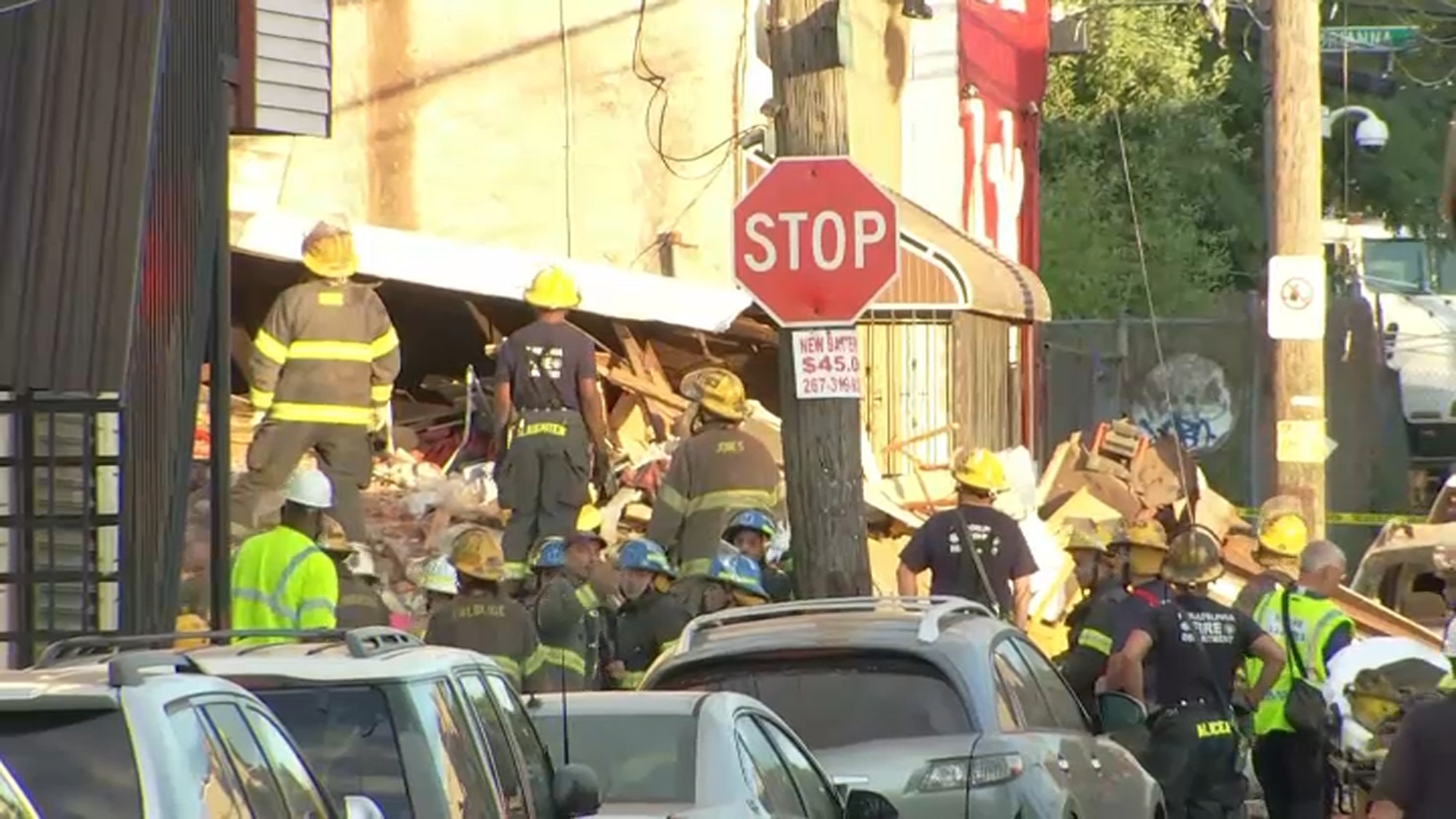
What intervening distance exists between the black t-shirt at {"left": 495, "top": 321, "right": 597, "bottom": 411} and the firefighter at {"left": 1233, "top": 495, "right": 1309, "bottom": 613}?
382 centimetres

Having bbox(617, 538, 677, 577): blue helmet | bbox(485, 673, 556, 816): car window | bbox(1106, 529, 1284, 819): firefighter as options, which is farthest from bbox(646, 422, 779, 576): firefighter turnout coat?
bbox(485, 673, 556, 816): car window

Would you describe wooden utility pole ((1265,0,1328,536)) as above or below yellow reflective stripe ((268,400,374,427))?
above

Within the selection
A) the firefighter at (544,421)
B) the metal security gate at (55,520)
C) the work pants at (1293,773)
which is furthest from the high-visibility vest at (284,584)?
the firefighter at (544,421)

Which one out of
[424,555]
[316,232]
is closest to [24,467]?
[316,232]

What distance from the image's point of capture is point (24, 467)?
44.1 ft

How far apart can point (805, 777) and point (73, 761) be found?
4293 millimetres

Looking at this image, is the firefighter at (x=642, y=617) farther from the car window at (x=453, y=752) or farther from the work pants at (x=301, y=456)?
the car window at (x=453, y=752)

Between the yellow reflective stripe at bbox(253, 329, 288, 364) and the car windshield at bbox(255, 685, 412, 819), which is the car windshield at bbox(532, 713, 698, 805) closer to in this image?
the car windshield at bbox(255, 685, 412, 819)

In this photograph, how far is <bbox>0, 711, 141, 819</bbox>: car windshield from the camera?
553cm

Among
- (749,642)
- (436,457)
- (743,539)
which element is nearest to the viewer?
(749,642)

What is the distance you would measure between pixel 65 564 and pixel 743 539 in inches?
122

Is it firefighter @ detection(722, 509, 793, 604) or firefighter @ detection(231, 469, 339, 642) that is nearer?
firefighter @ detection(231, 469, 339, 642)

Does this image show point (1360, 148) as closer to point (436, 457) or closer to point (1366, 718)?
point (436, 457)

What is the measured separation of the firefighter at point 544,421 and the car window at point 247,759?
10.5 meters
